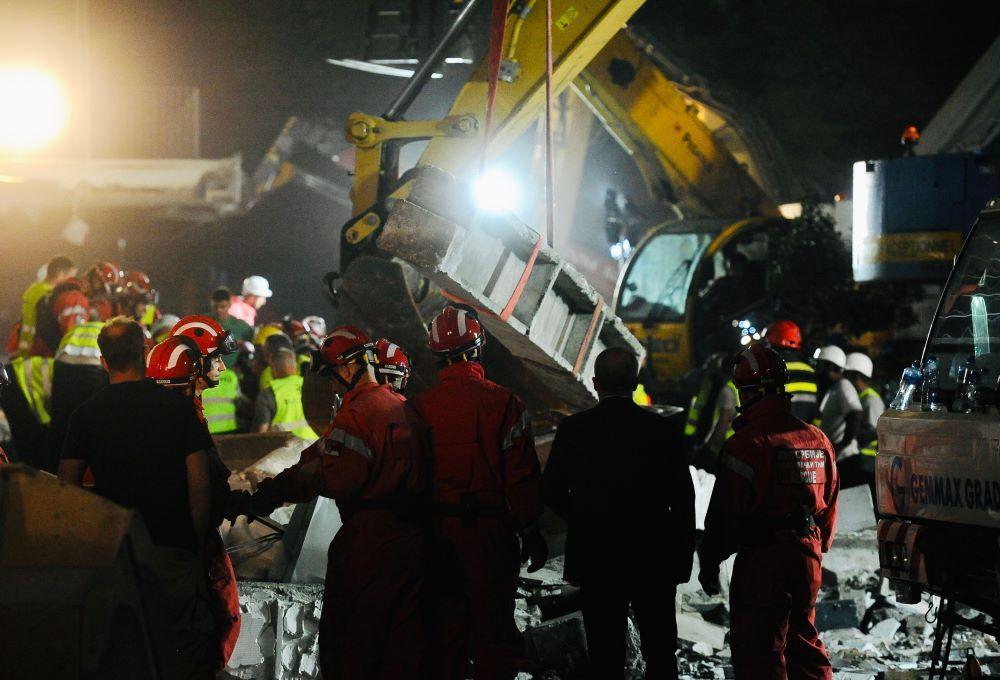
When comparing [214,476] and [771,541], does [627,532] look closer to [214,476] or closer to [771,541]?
[771,541]

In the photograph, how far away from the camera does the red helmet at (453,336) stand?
5.50 m

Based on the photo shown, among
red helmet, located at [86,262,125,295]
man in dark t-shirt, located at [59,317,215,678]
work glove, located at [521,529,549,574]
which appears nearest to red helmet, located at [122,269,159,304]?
red helmet, located at [86,262,125,295]

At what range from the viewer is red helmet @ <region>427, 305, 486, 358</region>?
5.50 meters

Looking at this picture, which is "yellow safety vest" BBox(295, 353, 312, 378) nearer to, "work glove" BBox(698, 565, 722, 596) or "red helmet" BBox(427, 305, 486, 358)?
"red helmet" BBox(427, 305, 486, 358)

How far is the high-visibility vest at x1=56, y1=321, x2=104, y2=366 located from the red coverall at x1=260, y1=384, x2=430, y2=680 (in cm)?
413

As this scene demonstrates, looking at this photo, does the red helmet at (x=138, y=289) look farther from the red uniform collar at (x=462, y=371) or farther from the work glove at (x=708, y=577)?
the work glove at (x=708, y=577)

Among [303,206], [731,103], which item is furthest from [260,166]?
[731,103]

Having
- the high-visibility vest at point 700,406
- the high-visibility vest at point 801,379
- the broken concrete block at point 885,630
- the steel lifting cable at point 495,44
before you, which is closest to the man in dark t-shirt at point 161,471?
the steel lifting cable at point 495,44

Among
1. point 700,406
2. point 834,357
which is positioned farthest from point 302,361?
point 834,357

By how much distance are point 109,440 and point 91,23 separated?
74.3 ft

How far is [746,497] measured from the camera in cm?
527

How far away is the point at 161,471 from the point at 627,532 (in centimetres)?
201

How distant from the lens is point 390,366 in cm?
534

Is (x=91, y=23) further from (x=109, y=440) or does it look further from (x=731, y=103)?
(x=109, y=440)
